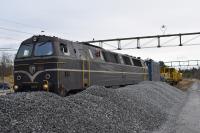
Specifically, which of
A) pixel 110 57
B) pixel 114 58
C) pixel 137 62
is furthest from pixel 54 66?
pixel 137 62

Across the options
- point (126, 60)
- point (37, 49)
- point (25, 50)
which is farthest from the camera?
point (126, 60)

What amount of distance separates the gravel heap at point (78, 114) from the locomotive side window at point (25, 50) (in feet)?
14.0

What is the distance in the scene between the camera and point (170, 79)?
214ft

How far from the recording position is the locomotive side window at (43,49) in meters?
18.8

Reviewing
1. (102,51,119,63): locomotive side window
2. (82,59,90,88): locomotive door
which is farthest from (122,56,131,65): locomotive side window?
(82,59,90,88): locomotive door

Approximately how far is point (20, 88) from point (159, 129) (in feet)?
24.7

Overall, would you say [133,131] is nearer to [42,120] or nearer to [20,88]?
[42,120]

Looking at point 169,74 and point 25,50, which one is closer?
point 25,50

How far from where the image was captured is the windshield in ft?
62.0

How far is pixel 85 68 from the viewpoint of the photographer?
2125cm

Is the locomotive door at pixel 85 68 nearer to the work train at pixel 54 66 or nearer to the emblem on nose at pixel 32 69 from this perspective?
the work train at pixel 54 66

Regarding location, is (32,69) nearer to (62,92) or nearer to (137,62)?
(62,92)

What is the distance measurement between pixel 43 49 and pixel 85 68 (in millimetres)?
3051

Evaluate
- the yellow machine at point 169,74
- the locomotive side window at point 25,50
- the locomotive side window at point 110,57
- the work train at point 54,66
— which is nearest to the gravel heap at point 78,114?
the work train at point 54,66
